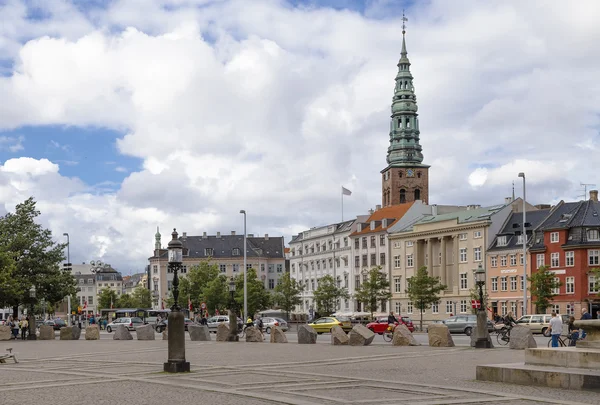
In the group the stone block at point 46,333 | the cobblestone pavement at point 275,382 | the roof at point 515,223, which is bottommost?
the stone block at point 46,333

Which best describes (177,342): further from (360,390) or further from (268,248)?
(268,248)

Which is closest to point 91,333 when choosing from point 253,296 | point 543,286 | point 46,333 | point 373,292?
point 46,333

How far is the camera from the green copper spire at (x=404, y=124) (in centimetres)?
13500

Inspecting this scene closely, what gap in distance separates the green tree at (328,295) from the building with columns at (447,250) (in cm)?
706

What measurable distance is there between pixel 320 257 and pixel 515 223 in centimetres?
3992

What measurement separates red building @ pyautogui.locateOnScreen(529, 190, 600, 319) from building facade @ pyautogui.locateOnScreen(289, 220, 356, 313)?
3694 centimetres

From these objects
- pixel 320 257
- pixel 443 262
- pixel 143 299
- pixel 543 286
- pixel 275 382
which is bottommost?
pixel 143 299

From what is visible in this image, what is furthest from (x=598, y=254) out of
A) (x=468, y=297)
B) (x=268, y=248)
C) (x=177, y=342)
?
(x=268, y=248)

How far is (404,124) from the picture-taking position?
445ft

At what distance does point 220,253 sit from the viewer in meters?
155

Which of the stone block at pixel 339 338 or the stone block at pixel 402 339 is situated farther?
the stone block at pixel 339 338

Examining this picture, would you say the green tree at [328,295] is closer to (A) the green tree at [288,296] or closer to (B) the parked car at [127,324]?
(A) the green tree at [288,296]

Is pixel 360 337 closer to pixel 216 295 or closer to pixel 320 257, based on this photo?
pixel 216 295

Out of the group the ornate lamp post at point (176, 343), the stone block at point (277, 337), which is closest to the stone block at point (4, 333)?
the stone block at point (277, 337)
